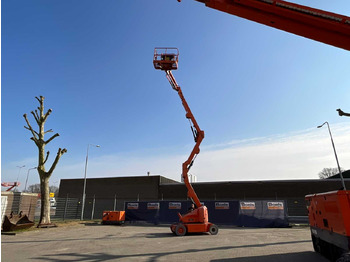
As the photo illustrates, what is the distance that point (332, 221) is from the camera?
6695mm

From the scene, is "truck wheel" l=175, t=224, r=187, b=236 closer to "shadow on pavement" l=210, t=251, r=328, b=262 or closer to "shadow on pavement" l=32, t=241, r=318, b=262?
"shadow on pavement" l=32, t=241, r=318, b=262

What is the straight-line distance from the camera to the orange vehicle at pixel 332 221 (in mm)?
5844

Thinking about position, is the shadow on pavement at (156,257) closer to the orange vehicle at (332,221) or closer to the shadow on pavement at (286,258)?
the shadow on pavement at (286,258)

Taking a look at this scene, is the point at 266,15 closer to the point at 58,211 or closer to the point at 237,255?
the point at 237,255

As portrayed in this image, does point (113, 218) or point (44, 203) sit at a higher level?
point (44, 203)

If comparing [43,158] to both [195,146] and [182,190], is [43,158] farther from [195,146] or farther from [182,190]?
[182,190]

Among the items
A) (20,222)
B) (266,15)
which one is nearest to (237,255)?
(266,15)

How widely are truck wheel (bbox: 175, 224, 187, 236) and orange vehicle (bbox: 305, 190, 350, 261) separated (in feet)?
23.5

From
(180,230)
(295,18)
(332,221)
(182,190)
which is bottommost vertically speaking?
(180,230)

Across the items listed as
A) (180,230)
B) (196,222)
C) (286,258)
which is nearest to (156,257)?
(286,258)

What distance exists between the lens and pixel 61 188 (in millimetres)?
42656

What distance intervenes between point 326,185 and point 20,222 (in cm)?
3368

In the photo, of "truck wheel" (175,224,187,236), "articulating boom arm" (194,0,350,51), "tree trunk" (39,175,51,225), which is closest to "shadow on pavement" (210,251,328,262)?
"truck wheel" (175,224,187,236)

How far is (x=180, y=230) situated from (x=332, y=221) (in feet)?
30.7
